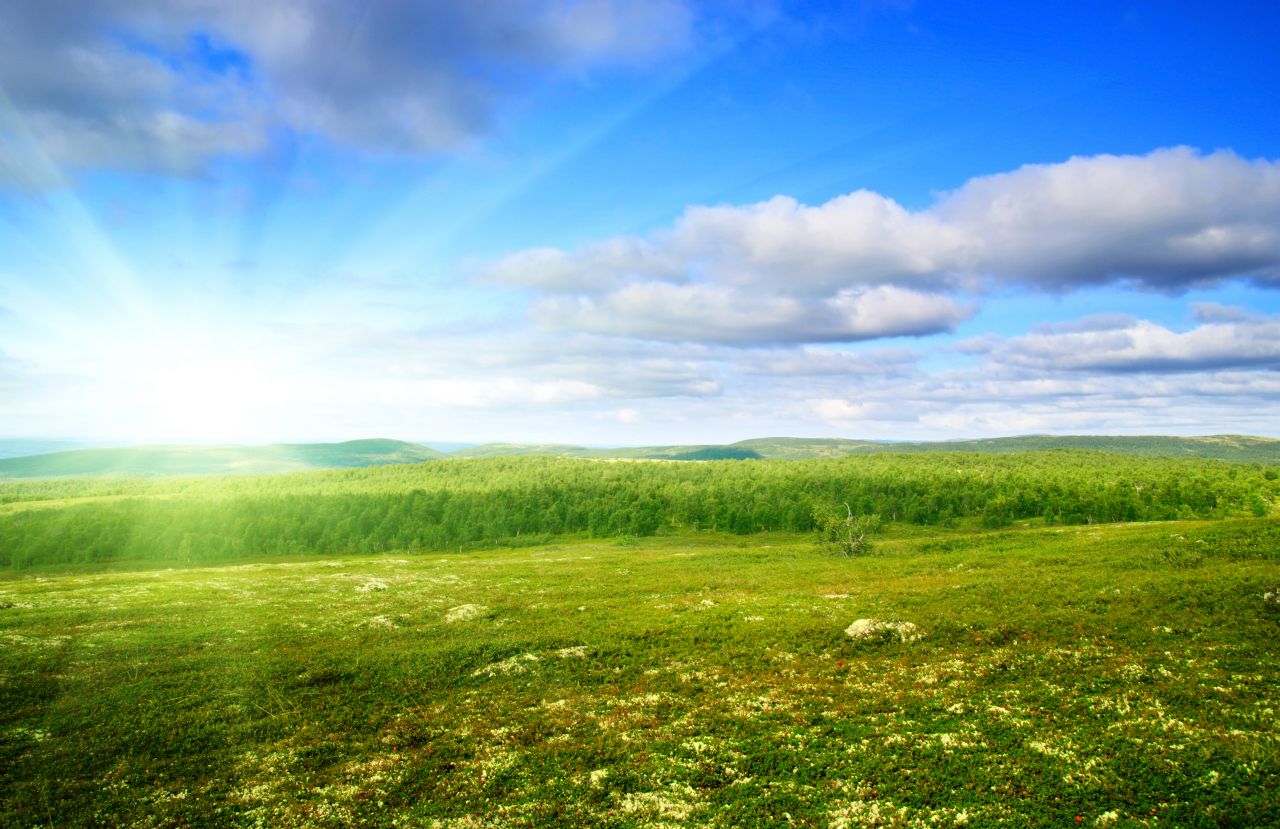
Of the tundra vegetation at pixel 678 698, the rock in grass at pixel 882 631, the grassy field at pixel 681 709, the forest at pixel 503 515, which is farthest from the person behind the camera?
the forest at pixel 503 515

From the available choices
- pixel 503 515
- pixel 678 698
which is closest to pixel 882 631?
pixel 678 698

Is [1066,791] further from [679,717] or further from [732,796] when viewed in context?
[679,717]

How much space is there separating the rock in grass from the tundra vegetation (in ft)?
0.75

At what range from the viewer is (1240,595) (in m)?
33.8

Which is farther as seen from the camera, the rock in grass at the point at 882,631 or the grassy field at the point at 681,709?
the rock in grass at the point at 882,631

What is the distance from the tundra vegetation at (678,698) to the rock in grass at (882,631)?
0.23 m

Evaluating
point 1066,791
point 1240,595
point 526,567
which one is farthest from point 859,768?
point 526,567

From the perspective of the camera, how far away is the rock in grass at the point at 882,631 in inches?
1332

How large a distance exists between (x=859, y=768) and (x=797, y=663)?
12399 mm

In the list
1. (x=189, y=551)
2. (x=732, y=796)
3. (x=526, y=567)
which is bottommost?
(x=189, y=551)

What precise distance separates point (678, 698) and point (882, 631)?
614 inches

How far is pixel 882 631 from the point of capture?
1367 inches

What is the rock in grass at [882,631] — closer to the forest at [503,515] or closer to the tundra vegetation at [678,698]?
the tundra vegetation at [678,698]

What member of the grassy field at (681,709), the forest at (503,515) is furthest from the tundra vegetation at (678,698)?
the forest at (503,515)
